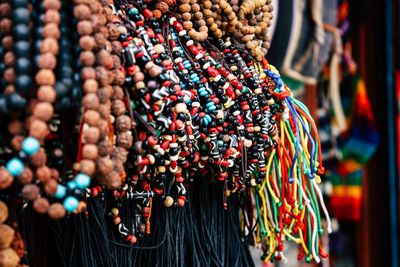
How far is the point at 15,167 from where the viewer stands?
43cm

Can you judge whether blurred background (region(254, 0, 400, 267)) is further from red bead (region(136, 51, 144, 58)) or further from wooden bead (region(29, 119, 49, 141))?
wooden bead (region(29, 119, 49, 141))

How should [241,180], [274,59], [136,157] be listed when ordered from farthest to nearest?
1. [274,59]
2. [241,180]
3. [136,157]

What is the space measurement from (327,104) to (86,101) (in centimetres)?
153

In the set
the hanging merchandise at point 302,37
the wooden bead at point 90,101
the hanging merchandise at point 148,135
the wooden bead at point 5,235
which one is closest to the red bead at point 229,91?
the hanging merchandise at point 148,135

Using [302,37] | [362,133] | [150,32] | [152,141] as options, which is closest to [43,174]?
[152,141]

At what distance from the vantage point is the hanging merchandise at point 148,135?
44 centimetres

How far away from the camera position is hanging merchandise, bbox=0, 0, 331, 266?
1.44 feet

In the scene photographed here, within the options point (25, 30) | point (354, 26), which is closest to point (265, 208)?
point (25, 30)

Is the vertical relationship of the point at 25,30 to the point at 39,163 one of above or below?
above

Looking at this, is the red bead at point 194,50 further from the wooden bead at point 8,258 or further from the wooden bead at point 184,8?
the wooden bead at point 8,258

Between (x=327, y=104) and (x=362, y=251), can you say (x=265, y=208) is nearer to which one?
(x=327, y=104)

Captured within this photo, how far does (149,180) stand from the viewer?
1.98 feet

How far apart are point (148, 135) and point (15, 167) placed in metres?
0.18

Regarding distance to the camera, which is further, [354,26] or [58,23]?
[354,26]
